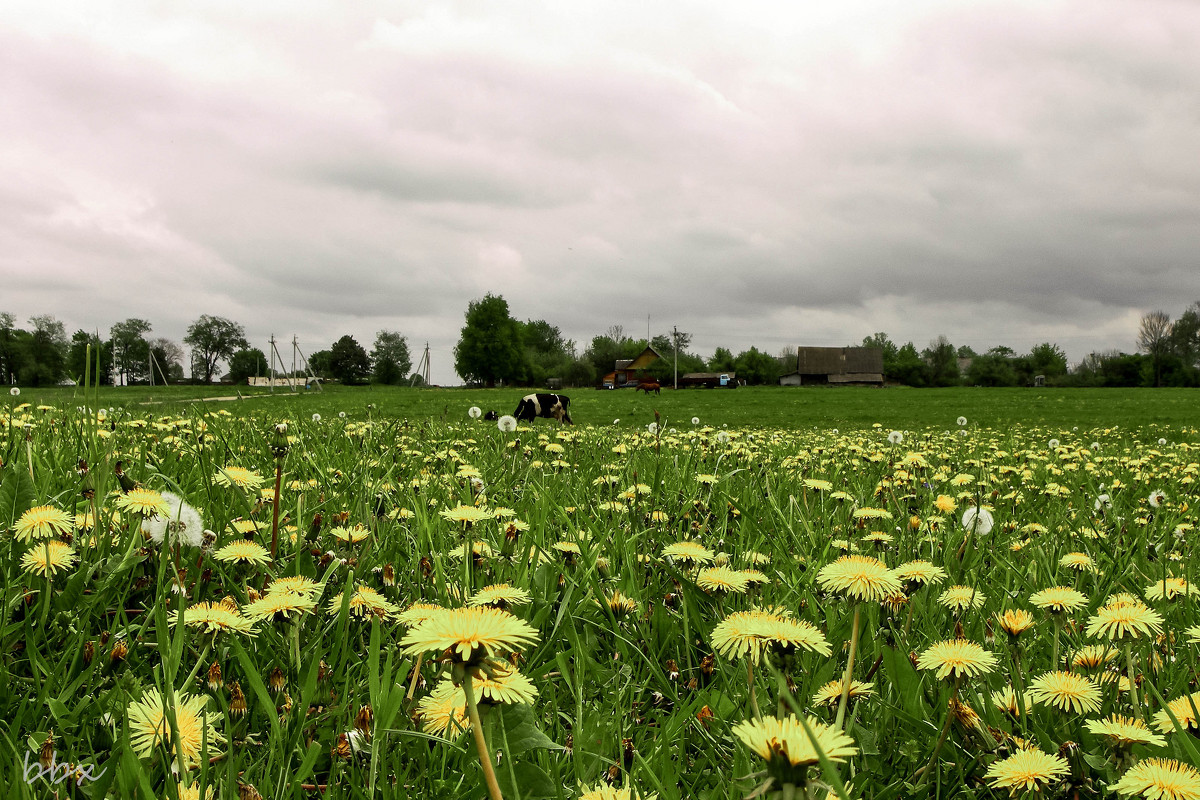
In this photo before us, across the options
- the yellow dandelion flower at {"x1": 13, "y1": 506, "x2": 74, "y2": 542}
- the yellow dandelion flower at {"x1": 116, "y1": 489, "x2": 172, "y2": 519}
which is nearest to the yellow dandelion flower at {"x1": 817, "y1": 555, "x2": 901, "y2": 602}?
the yellow dandelion flower at {"x1": 116, "y1": 489, "x2": 172, "y2": 519}

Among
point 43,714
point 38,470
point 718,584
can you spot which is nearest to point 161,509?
point 43,714

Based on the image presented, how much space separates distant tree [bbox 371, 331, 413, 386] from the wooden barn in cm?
5817

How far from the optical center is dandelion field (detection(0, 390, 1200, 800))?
37.8 inches

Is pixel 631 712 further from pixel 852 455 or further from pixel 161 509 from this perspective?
pixel 852 455

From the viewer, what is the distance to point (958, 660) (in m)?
1.10

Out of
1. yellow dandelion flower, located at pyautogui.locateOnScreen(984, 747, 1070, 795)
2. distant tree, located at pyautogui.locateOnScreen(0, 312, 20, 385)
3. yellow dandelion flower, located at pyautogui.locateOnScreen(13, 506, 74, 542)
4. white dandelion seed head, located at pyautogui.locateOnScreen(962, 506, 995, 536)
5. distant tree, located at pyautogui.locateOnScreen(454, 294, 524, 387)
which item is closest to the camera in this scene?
yellow dandelion flower, located at pyautogui.locateOnScreen(984, 747, 1070, 795)

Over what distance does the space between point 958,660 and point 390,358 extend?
11109 centimetres

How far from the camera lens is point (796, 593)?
197cm

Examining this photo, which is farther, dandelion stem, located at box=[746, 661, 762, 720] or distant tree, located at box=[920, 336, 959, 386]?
distant tree, located at box=[920, 336, 959, 386]

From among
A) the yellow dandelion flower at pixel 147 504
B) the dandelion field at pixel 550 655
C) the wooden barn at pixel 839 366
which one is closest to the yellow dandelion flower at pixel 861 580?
the dandelion field at pixel 550 655

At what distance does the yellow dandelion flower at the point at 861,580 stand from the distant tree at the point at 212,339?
12508cm

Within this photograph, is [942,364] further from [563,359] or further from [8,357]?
[8,357]

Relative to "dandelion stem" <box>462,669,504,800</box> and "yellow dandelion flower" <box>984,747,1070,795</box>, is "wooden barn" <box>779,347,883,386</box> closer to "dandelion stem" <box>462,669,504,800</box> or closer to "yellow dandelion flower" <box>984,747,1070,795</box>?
"yellow dandelion flower" <box>984,747,1070,795</box>

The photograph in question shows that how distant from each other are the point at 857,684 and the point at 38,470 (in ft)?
9.41
